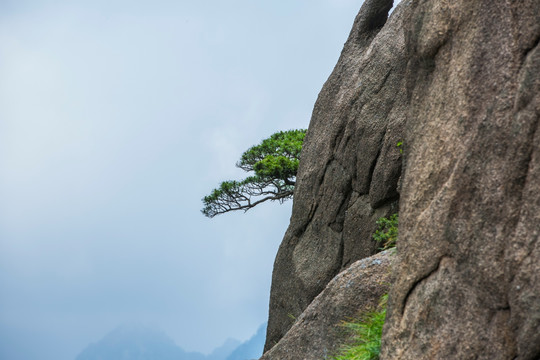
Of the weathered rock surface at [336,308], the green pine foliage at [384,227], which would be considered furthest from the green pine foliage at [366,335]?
the green pine foliage at [384,227]

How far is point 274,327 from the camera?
52.4ft

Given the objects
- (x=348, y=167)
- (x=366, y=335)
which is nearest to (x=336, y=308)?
(x=366, y=335)

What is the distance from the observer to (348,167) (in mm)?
13844

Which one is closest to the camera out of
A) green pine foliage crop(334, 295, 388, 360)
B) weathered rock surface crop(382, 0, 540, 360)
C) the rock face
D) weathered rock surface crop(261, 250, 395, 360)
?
weathered rock surface crop(382, 0, 540, 360)

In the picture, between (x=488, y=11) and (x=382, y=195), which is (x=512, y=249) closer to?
(x=488, y=11)

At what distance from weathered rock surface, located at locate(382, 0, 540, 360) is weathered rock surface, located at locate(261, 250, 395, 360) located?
2.32 m

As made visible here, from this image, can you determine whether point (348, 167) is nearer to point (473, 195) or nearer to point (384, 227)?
point (384, 227)

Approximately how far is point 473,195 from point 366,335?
3.15 meters

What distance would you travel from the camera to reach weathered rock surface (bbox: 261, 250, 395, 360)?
8688mm

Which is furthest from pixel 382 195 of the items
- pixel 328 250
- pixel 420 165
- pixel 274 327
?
pixel 420 165

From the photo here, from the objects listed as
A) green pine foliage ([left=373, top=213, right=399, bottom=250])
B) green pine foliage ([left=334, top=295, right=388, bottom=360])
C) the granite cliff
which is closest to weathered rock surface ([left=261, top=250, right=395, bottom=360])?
green pine foliage ([left=334, top=295, right=388, bottom=360])

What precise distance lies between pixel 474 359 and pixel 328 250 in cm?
925

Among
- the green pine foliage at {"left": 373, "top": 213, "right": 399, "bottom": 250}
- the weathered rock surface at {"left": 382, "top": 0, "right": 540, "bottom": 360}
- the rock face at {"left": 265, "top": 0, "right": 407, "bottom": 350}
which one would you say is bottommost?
the weathered rock surface at {"left": 382, "top": 0, "right": 540, "bottom": 360}

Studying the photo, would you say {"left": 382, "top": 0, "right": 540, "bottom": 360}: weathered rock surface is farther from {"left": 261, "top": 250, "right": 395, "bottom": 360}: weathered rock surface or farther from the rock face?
the rock face
